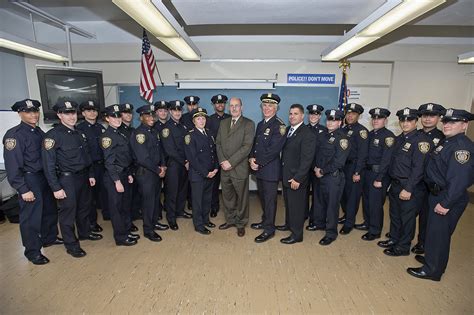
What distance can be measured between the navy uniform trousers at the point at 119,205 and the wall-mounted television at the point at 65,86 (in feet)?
7.69

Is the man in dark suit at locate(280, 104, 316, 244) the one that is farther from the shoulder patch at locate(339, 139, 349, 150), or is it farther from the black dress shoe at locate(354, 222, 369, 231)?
the black dress shoe at locate(354, 222, 369, 231)

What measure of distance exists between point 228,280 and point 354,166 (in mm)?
2377

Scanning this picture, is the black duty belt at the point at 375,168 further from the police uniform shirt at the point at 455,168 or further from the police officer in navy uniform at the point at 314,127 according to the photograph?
the police uniform shirt at the point at 455,168

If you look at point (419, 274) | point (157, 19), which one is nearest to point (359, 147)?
point (419, 274)

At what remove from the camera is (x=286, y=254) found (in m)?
3.20

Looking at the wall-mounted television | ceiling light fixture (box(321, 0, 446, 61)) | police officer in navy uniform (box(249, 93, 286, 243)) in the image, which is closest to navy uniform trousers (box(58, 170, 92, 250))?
the wall-mounted television

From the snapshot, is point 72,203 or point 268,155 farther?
point 268,155

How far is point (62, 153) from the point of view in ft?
9.67

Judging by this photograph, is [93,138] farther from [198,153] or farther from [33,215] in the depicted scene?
[198,153]

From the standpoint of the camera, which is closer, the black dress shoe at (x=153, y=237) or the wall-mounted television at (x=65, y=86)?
the black dress shoe at (x=153, y=237)

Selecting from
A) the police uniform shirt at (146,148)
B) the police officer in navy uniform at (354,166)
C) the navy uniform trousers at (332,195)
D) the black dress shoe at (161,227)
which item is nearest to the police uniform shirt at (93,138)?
the police uniform shirt at (146,148)

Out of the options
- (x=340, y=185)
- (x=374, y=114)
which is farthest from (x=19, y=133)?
(x=374, y=114)

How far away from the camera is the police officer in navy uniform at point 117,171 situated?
3145 millimetres

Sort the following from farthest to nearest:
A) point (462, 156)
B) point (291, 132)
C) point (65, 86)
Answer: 1. point (65, 86)
2. point (291, 132)
3. point (462, 156)
